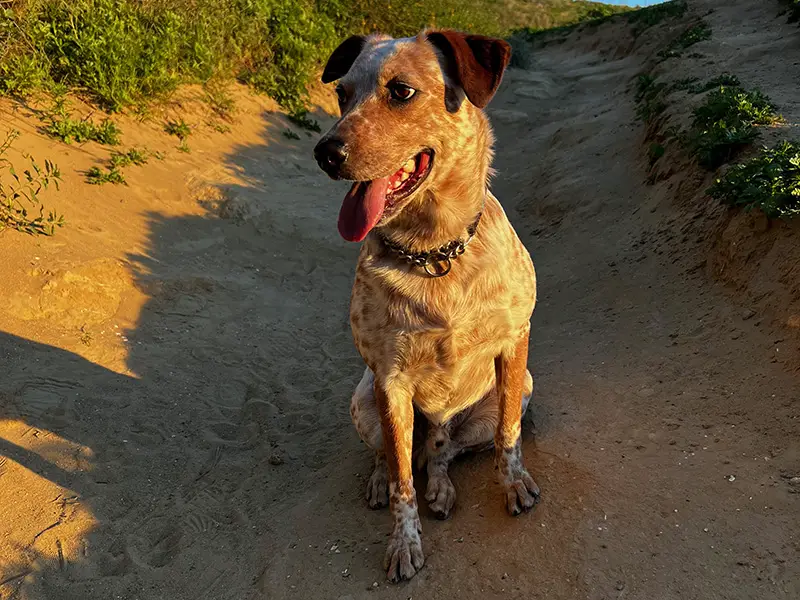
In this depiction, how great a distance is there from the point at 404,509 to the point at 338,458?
1.04 m

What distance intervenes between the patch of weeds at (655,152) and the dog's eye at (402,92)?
181 inches

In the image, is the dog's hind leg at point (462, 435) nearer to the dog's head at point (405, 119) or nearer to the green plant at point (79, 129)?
the dog's head at point (405, 119)

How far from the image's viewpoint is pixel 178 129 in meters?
7.14

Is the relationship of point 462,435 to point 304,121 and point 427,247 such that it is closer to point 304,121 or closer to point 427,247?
point 427,247

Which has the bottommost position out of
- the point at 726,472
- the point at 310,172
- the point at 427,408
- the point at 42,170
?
the point at 310,172

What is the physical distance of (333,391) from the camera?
427 centimetres

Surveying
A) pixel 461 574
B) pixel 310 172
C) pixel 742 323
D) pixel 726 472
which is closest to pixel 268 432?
pixel 461 574

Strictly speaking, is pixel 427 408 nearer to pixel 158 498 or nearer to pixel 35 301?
pixel 158 498

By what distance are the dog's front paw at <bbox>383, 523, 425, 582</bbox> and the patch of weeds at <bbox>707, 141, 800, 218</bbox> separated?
2.94 metres

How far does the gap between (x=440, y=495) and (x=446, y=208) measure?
54.9 inches

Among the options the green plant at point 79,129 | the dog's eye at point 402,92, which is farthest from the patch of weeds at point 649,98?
the green plant at point 79,129

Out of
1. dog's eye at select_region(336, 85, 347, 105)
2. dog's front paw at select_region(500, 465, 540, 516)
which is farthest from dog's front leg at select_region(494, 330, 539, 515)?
dog's eye at select_region(336, 85, 347, 105)

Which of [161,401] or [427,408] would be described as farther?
[161,401]

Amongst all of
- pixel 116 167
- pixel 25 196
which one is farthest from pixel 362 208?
pixel 116 167
